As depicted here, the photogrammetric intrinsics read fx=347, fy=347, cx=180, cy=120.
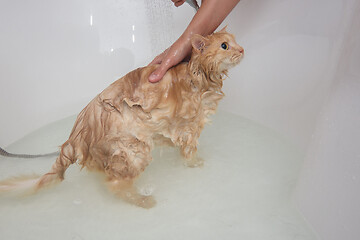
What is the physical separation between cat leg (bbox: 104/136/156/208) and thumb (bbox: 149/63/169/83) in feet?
0.53

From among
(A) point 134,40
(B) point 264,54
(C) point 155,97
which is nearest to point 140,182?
(C) point 155,97

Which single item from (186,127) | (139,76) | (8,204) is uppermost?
(139,76)

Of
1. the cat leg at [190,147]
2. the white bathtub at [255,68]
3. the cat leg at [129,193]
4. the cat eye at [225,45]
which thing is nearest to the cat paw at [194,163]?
the cat leg at [190,147]

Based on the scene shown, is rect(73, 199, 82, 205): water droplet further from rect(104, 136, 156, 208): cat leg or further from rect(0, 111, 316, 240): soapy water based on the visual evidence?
rect(104, 136, 156, 208): cat leg

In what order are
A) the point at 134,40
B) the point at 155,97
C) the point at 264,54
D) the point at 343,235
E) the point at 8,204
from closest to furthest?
the point at 343,235
the point at 155,97
the point at 8,204
the point at 264,54
the point at 134,40

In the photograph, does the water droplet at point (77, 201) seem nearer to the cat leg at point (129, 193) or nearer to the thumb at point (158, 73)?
the cat leg at point (129, 193)

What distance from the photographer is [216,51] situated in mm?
851

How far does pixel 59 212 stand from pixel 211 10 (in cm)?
72

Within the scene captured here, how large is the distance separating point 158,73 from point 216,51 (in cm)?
16

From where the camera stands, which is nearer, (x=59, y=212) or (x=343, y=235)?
(x=343, y=235)

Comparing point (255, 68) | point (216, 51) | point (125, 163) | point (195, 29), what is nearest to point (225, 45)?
point (216, 51)

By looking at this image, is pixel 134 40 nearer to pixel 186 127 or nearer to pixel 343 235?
pixel 186 127

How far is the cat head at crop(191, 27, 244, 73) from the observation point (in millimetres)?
852

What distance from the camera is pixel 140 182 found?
1.09 meters
